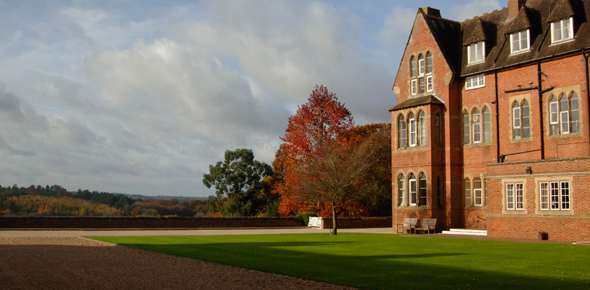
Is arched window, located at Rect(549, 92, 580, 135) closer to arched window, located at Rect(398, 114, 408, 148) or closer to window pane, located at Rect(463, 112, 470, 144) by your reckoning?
window pane, located at Rect(463, 112, 470, 144)

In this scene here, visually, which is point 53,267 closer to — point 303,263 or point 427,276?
point 303,263

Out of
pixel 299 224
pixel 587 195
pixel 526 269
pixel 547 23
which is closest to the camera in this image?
pixel 526 269

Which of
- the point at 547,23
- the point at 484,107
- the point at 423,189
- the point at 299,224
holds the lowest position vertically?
the point at 299,224

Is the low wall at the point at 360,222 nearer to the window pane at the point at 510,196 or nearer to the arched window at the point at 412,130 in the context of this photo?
the arched window at the point at 412,130

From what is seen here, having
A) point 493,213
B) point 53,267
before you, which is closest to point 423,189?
point 493,213

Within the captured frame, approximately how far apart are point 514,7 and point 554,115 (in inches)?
334

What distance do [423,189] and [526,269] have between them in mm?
20484

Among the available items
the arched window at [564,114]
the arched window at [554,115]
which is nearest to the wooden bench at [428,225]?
the arched window at [554,115]

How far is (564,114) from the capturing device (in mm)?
27094

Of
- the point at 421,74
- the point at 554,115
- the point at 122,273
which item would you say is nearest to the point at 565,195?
the point at 554,115

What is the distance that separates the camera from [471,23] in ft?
114

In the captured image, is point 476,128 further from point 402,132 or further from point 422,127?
point 402,132

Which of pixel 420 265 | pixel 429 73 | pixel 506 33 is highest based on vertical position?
pixel 506 33

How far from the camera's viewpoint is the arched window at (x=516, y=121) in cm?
2941
